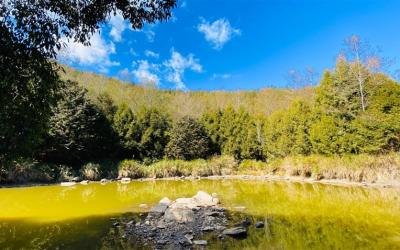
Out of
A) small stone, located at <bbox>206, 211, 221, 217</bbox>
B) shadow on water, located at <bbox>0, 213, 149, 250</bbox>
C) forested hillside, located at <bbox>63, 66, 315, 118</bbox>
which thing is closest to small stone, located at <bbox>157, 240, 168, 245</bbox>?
shadow on water, located at <bbox>0, 213, 149, 250</bbox>

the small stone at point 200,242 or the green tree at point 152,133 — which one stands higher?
the green tree at point 152,133

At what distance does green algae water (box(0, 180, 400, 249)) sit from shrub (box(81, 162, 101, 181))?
20.3 feet

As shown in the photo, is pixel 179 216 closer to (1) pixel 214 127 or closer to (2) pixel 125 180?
(2) pixel 125 180

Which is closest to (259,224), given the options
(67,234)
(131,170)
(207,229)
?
(207,229)

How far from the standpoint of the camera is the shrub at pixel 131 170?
26.3m

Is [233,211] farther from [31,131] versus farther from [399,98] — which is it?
[399,98]

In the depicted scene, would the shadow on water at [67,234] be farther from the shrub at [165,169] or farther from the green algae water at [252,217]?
the shrub at [165,169]

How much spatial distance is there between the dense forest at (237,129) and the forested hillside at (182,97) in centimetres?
1785

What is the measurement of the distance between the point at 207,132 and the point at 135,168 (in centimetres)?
913

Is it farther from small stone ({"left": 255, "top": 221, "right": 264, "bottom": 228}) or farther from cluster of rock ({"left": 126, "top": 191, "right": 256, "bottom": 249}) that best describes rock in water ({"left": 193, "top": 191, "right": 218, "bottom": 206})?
small stone ({"left": 255, "top": 221, "right": 264, "bottom": 228})

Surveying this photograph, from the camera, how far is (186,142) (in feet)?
102

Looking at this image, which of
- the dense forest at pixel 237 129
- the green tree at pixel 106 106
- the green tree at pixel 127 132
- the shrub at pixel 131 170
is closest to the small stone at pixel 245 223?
the dense forest at pixel 237 129

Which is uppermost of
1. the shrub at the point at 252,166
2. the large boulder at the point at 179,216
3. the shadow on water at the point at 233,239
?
the shrub at the point at 252,166

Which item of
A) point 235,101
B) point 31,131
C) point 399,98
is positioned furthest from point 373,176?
point 235,101
